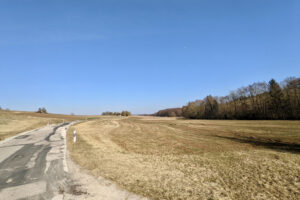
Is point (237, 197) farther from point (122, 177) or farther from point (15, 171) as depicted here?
point (15, 171)

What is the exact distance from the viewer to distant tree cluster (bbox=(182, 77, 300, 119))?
132 feet

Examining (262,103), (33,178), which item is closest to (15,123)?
(33,178)

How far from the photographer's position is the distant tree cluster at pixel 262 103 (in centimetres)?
4034

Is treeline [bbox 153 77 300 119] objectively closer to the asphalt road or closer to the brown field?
the asphalt road

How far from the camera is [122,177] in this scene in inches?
199

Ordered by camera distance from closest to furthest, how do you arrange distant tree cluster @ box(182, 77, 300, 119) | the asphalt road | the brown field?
the asphalt road
the brown field
distant tree cluster @ box(182, 77, 300, 119)

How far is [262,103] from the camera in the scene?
161ft

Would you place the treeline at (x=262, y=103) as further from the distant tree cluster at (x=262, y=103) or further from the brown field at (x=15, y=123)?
the brown field at (x=15, y=123)

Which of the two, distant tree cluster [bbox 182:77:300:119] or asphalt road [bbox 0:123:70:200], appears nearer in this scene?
asphalt road [bbox 0:123:70:200]

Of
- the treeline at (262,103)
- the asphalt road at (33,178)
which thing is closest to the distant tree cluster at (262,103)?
the treeline at (262,103)

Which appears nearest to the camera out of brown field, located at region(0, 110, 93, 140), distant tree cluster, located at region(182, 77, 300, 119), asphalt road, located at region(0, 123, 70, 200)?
asphalt road, located at region(0, 123, 70, 200)

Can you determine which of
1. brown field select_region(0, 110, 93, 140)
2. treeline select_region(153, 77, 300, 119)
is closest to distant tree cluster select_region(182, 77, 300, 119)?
treeline select_region(153, 77, 300, 119)

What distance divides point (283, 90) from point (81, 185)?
5969 centimetres

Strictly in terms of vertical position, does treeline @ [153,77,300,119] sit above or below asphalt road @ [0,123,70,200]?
above
